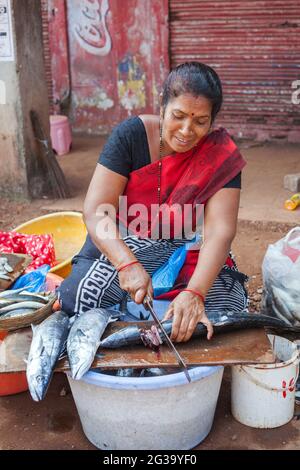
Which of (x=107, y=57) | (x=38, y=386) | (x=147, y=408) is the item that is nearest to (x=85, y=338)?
(x=38, y=386)

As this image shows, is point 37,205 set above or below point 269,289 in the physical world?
below

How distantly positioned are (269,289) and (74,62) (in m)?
6.71

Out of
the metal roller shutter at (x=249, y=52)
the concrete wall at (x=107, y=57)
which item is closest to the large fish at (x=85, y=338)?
the metal roller shutter at (x=249, y=52)

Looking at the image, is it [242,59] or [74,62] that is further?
[74,62]

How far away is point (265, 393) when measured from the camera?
275cm

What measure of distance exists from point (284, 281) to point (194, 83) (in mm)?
1307

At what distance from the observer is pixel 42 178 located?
6.34m

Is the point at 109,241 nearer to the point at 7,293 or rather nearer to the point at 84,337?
the point at 84,337

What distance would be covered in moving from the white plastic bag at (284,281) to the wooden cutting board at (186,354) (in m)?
0.60

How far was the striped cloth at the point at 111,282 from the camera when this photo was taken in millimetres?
2902

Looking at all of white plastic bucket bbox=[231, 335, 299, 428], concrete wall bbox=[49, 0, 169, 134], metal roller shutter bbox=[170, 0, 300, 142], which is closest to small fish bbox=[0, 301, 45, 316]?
white plastic bucket bbox=[231, 335, 299, 428]

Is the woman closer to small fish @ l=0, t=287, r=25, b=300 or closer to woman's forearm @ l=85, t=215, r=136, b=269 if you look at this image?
woman's forearm @ l=85, t=215, r=136, b=269

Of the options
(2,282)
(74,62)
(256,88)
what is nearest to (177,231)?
(2,282)

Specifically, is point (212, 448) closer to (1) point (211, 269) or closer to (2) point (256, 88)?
(1) point (211, 269)
